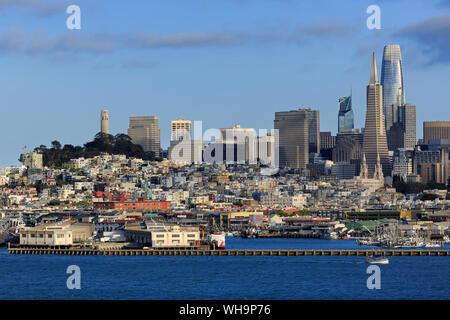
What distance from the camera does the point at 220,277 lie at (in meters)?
46.5

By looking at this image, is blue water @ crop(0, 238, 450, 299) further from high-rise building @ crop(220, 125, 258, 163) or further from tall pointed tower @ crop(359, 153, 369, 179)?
high-rise building @ crop(220, 125, 258, 163)

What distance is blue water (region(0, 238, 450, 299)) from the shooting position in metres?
40.2

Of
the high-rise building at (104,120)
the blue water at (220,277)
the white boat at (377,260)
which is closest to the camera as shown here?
the blue water at (220,277)

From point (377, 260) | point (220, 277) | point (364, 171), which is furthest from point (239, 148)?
point (220, 277)

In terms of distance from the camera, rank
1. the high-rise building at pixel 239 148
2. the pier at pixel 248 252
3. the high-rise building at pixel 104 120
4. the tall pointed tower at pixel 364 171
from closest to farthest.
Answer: the pier at pixel 248 252
the high-rise building at pixel 104 120
the tall pointed tower at pixel 364 171
the high-rise building at pixel 239 148

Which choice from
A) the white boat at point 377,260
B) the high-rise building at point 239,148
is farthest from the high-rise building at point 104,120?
the white boat at point 377,260

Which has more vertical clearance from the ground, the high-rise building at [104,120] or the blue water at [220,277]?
the high-rise building at [104,120]

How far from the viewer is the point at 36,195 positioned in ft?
458

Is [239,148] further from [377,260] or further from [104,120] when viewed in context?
[377,260]

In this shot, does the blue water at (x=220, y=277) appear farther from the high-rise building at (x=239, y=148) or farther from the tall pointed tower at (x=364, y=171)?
the high-rise building at (x=239, y=148)

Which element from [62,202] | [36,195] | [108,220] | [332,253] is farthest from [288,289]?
[36,195]

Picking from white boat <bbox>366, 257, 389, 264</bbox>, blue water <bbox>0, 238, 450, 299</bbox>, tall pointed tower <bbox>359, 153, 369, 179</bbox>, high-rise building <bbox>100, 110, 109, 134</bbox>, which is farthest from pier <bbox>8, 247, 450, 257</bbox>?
tall pointed tower <bbox>359, 153, 369, 179</bbox>

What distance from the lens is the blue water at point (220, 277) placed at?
1585 inches
